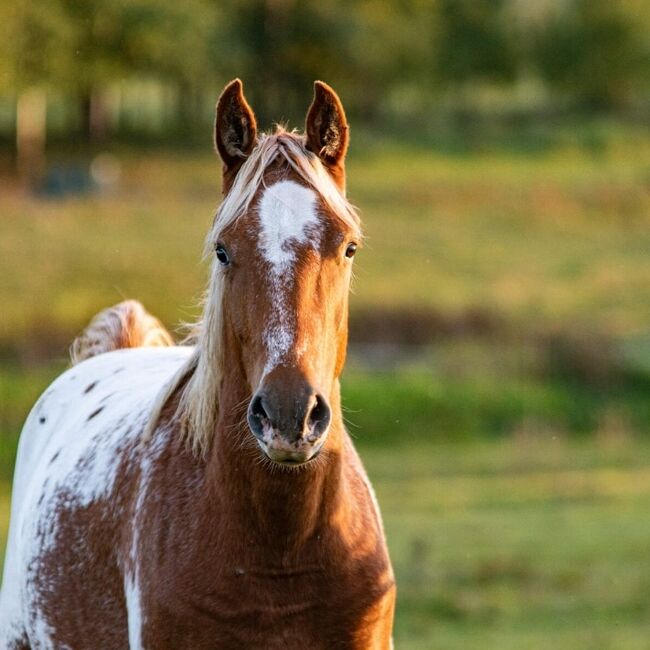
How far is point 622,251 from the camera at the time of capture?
35062 millimetres

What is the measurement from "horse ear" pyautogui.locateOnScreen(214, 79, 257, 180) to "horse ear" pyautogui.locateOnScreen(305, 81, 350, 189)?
188mm

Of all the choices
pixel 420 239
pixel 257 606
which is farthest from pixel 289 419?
pixel 420 239

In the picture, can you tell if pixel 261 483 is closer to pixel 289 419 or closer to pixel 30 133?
pixel 289 419

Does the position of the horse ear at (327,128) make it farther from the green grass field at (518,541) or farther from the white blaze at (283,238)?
the green grass field at (518,541)

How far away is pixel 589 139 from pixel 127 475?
47545 mm

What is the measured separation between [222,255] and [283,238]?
0.23 meters

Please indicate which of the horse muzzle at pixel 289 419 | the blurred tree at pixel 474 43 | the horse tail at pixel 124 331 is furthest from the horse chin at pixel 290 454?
the blurred tree at pixel 474 43

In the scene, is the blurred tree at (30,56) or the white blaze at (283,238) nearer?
A: the white blaze at (283,238)

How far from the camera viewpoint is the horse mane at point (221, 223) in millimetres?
4332

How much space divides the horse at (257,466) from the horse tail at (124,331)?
1757 mm

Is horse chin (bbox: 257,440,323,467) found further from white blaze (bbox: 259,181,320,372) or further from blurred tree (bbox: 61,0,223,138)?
blurred tree (bbox: 61,0,223,138)

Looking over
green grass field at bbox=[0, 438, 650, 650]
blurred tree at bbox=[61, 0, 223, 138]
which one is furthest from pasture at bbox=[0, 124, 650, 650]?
blurred tree at bbox=[61, 0, 223, 138]

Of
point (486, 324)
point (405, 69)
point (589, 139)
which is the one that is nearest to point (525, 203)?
point (589, 139)

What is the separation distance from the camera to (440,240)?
35812 millimetres
